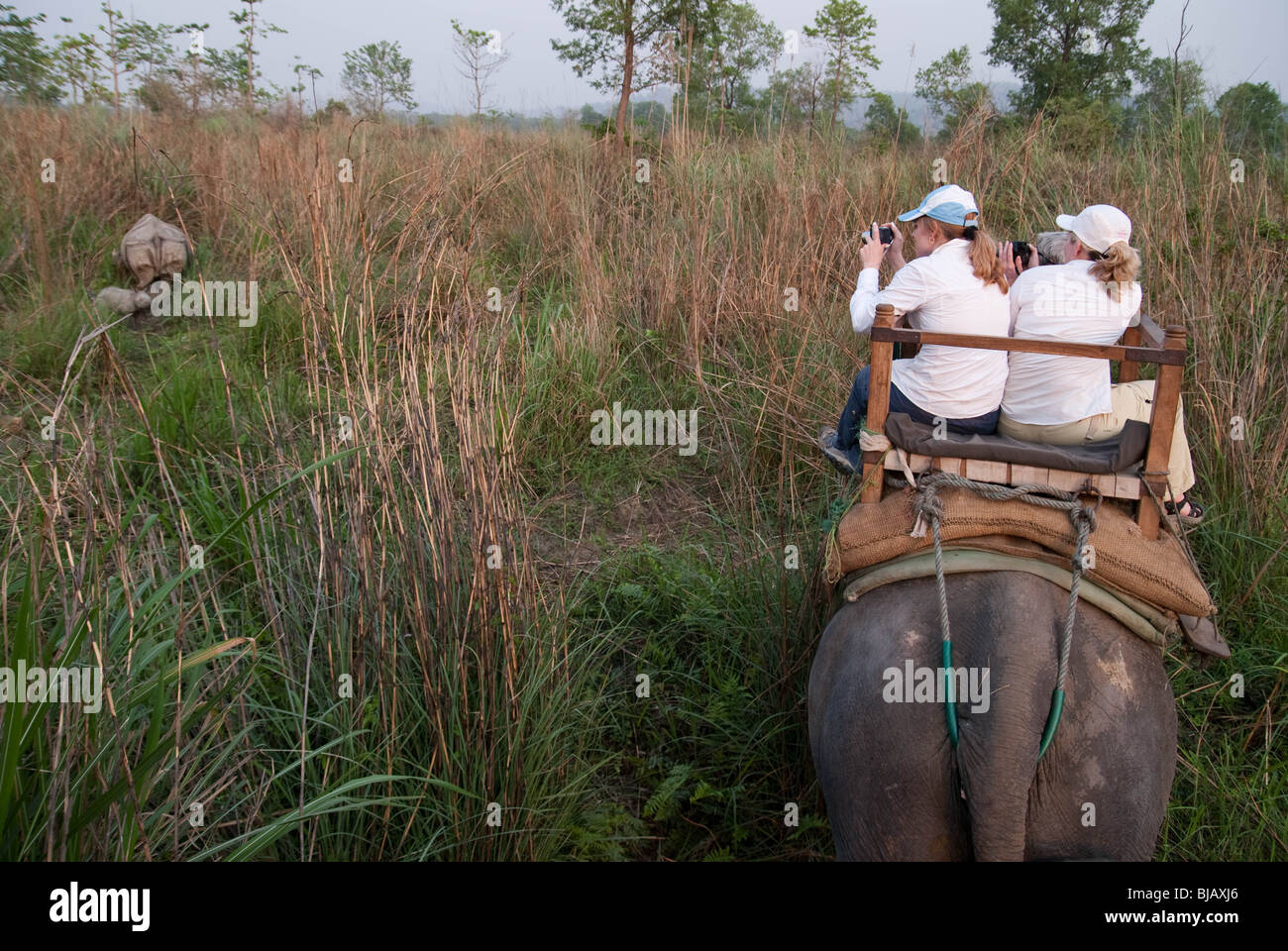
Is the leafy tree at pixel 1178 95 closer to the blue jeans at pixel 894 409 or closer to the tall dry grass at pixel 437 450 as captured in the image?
the tall dry grass at pixel 437 450

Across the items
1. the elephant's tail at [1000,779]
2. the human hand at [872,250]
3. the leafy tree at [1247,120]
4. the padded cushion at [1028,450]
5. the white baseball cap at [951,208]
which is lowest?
the elephant's tail at [1000,779]

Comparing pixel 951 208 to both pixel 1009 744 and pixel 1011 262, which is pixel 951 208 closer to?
pixel 1011 262

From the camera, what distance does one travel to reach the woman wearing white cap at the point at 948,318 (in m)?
3.17

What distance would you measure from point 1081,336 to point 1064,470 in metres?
0.88

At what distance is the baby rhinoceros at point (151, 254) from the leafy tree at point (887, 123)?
19.6ft

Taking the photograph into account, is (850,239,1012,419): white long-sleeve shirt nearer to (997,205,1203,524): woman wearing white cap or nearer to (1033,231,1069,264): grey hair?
(997,205,1203,524): woman wearing white cap

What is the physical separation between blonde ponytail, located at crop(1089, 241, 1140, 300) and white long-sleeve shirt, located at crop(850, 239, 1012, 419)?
1.06 feet

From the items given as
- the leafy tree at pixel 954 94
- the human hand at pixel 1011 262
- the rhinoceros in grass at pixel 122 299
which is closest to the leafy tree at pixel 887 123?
the leafy tree at pixel 954 94

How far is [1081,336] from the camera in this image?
3115 mm

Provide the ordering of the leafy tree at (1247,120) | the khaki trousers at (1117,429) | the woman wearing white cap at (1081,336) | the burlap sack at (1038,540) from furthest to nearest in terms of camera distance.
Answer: the leafy tree at (1247,120) → the woman wearing white cap at (1081,336) → the khaki trousers at (1117,429) → the burlap sack at (1038,540)

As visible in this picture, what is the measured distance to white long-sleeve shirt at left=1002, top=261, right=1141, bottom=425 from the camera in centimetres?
300

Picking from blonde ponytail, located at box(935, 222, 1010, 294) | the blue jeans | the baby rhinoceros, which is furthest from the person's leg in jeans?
the baby rhinoceros

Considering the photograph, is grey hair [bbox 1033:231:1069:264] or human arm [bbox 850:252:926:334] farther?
grey hair [bbox 1033:231:1069:264]
